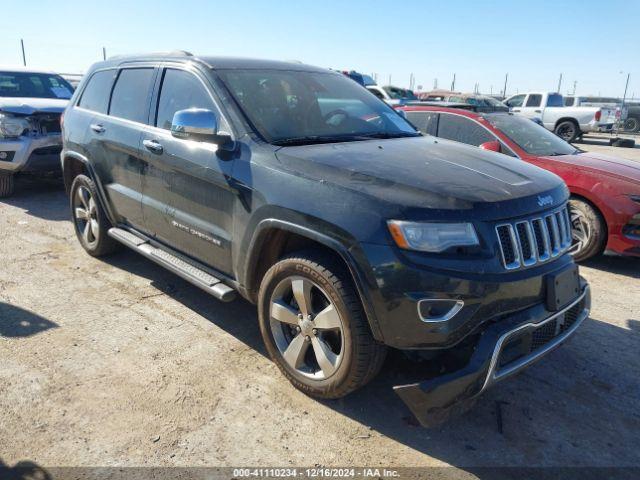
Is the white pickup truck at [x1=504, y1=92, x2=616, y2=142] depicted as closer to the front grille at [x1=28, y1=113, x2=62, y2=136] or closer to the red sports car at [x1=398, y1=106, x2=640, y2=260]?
the red sports car at [x1=398, y1=106, x2=640, y2=260]

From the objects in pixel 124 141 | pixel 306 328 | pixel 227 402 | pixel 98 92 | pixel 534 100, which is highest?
pixel 98 92

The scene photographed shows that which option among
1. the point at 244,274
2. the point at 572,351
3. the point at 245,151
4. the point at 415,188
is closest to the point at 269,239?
the point at 244,274

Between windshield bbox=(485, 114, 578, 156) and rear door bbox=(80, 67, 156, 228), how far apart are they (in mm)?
4056

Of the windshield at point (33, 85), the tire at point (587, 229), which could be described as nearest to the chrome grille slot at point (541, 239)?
the tire at point (587, 229)

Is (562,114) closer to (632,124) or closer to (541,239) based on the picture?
(632,124)

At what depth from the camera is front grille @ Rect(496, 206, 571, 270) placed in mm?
2492

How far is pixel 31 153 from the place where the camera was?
709 centimetres

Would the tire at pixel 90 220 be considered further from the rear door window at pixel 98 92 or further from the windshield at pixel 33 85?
the windshield at pixel 33 85

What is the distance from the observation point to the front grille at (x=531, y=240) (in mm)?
2492

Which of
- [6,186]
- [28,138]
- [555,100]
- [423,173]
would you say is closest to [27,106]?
[28,138]

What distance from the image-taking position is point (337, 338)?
9.45 ft

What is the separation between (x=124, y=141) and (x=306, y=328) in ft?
7.84

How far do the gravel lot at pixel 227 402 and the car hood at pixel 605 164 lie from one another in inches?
62.3

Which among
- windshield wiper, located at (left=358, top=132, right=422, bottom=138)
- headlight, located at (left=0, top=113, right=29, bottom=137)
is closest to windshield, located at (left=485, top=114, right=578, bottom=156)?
windshield wiper, located at (left=358, top=132, right=422, bottom=138)
